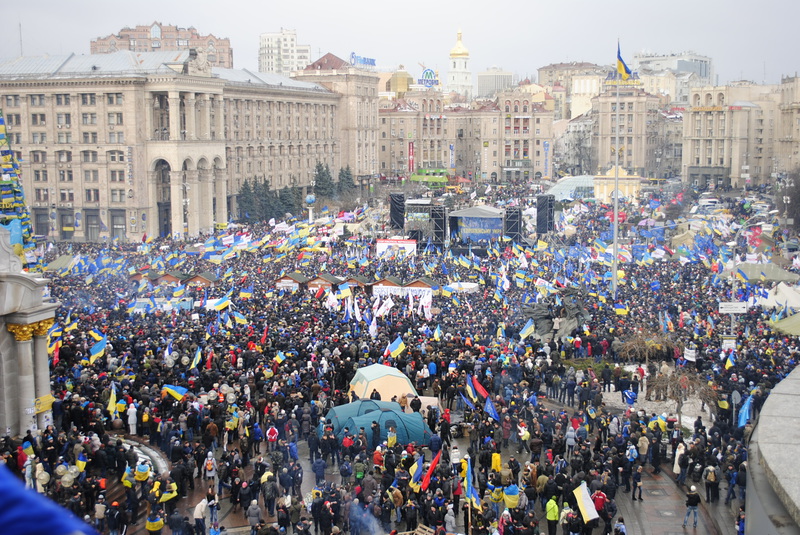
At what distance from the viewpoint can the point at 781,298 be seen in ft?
102

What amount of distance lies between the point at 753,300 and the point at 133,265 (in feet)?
84.8

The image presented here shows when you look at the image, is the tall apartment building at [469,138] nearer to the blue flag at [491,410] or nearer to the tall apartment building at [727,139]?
the tall apartment building at [727,139]

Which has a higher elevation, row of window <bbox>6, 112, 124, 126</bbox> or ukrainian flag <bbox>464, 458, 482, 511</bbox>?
row of window <bbox>6, 112, 124, 126</bbox>

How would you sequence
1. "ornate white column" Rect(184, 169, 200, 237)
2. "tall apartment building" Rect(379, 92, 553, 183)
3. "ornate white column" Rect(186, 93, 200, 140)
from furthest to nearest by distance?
"tall apartment building" Rect(379, 92, 553, 183) < "ornate white column" Rect(184, 169, 200, 237) < "ornate white column" Rect(186, 93, 200, 140)

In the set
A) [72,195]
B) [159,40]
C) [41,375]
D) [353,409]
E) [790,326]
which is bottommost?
[353,409]

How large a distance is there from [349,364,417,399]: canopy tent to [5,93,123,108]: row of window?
46578 mm

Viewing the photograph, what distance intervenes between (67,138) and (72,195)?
152 inches

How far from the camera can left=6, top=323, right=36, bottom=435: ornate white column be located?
17000 millimetres

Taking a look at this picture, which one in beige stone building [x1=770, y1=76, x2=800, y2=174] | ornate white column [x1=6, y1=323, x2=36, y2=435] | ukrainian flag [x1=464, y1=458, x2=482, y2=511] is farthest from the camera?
beige stone building [x1=770, y1=76, x2=800, y2=174]

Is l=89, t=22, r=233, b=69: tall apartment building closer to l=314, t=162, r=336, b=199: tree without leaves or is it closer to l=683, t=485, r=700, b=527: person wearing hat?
l=314, t=162, r=336, b=199: tree without leaves

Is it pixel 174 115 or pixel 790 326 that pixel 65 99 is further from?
pixel 790 326

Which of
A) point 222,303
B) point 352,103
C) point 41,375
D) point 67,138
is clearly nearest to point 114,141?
point 67,138

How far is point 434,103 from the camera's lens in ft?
388

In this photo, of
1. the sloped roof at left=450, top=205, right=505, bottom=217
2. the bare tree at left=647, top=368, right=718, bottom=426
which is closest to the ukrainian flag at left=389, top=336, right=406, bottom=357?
the bare tree at left=647, top=368, right=718, bottom=426
